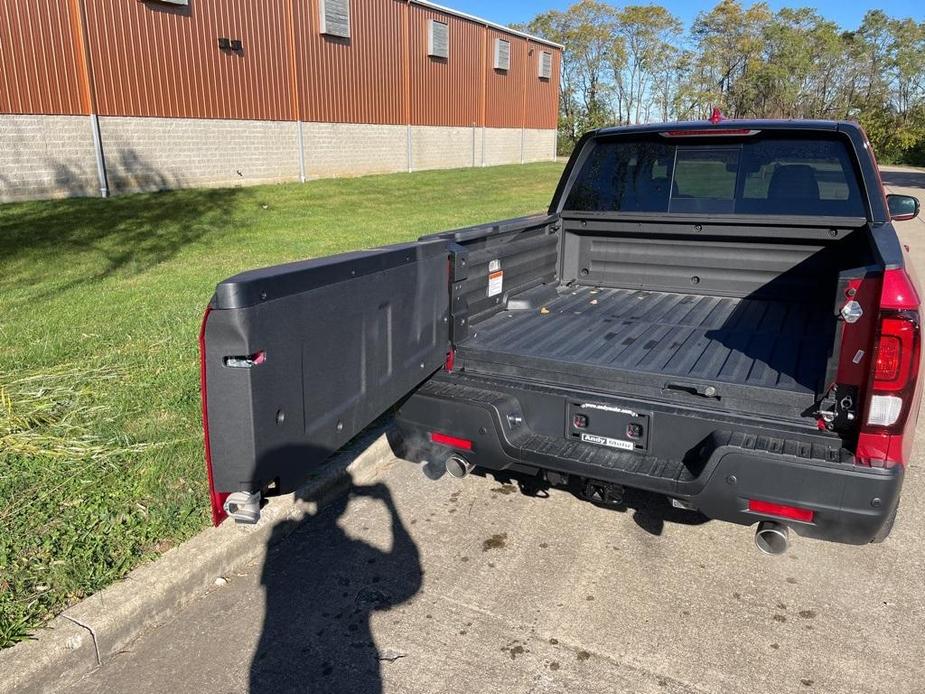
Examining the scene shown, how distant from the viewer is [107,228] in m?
12.3

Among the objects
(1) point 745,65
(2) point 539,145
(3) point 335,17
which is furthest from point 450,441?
(1) point 745,65

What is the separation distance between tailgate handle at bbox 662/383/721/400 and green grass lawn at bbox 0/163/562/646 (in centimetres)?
230

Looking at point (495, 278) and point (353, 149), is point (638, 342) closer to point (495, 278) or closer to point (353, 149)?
point (495, 278)

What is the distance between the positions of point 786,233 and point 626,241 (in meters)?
1.03

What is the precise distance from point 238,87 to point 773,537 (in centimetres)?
1931

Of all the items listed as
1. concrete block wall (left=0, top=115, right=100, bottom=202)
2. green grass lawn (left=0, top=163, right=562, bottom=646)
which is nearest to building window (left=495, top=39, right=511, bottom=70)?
concrete block wall (left=0, top=115, right=100, bottom=202)

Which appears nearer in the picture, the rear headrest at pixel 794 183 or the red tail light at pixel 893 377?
the red tail light at pixel 893 377

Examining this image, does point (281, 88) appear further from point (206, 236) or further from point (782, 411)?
point (782, 411)

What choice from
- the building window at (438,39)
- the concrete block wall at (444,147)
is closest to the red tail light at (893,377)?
the concrete block wall at (444,147)

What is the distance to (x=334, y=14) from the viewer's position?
21.8 meters

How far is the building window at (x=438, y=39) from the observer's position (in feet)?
Answer: 88.6

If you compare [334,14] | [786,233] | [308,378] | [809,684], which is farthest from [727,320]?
[334,14]

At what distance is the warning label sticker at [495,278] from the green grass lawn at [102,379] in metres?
1.89

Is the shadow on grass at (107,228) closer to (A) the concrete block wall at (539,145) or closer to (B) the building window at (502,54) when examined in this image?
(B) the building window at (502,54)
